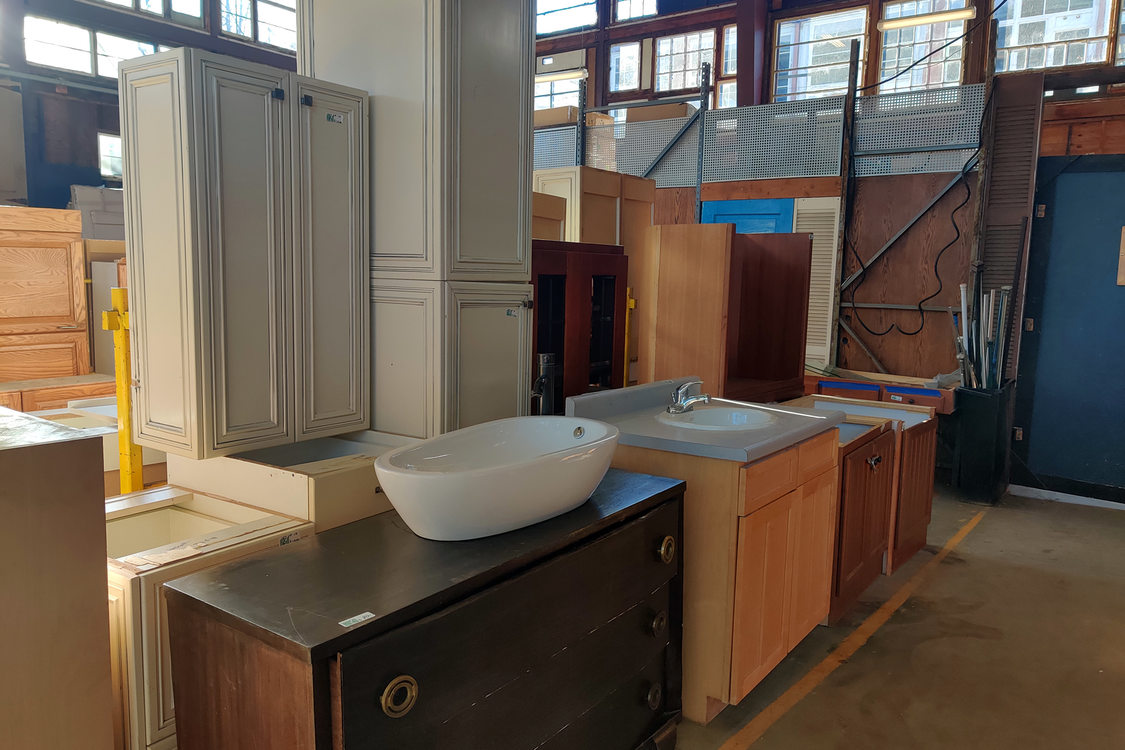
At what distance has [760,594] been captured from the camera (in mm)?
2330

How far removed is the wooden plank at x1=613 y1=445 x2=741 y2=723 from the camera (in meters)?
2.20

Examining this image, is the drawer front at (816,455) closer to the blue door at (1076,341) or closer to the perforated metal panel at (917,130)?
the blue door at (1076,341)

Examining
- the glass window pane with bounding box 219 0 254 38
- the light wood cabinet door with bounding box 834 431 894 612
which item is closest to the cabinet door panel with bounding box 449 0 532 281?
the light wood cabinet door with bounding box 834 431 894 612

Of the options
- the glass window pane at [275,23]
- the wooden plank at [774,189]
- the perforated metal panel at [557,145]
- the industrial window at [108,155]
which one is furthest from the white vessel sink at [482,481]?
the glass window pane at [275,23]

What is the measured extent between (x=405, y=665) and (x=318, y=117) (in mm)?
1464

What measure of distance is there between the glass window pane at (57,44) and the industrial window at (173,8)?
538 mm

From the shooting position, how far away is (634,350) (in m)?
3.80

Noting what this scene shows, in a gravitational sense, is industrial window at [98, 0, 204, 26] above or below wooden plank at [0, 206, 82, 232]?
above

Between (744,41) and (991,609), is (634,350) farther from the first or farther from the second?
(744,41)

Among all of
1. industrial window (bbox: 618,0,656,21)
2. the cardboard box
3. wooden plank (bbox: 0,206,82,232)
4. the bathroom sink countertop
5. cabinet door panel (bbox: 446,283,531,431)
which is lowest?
the bathroom sink countertop

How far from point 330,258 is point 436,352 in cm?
39

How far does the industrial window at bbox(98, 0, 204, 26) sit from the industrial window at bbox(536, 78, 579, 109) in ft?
14.2

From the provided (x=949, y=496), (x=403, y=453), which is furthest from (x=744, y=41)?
(x=403, y=453)

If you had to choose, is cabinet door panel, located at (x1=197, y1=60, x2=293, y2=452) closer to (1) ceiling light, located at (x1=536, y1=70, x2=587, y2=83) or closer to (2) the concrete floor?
(2) the concrete floor
